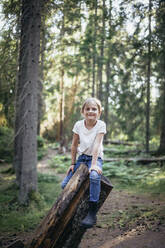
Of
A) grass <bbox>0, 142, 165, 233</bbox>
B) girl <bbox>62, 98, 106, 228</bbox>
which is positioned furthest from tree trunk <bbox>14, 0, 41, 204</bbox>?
girl <bbox>62, 98, 106, 228</bbox>

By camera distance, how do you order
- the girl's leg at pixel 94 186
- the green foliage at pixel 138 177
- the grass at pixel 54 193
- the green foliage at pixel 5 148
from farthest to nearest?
the green foliage at pixel 5 148, the green foliage at pixel 138 177, the grass at pixel 54 193, the girl's leg at pixel 94 186

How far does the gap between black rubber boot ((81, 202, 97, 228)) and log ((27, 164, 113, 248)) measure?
5.0 inches

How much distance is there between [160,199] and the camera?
20.4 feet

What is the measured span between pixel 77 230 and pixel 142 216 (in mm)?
1937

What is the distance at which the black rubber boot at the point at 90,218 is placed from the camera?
3.34m

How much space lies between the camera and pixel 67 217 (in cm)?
330

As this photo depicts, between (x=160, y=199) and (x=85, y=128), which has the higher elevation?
(x=85, y=128)

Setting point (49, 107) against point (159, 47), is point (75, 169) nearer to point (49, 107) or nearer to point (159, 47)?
point (159, 47)

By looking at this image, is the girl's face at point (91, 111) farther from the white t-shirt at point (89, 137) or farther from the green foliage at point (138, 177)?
the green foliage at point (138, 177)

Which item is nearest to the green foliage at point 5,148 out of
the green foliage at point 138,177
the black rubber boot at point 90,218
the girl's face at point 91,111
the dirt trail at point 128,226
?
the green foliage at point 138,177

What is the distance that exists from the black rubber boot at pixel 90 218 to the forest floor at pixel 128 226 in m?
0.66

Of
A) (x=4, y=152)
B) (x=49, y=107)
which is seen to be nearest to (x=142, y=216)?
(x=4, y=152)

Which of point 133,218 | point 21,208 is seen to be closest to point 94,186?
point 133,218

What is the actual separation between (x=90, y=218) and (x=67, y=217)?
1.27 ft
